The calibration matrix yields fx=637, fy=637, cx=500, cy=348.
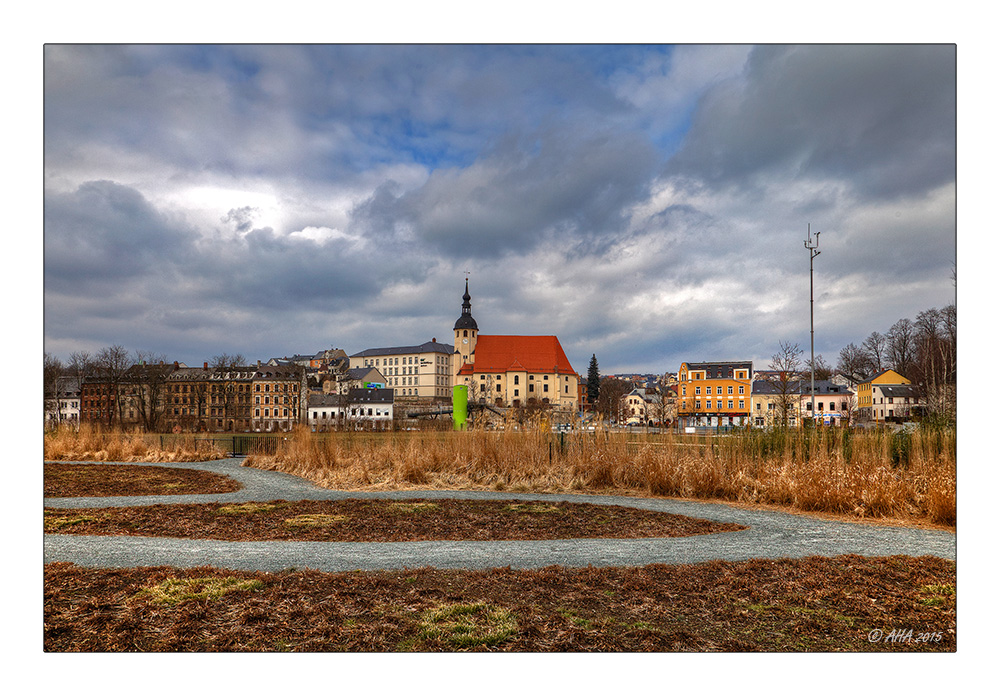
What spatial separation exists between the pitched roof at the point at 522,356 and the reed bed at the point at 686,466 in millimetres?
74506

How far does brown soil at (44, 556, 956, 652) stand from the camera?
11.3 feet

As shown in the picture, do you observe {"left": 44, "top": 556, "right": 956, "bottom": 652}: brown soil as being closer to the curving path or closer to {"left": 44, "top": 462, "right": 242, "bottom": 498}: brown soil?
the curving path

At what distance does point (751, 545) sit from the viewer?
6.25 m

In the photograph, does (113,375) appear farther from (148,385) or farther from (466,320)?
(466,320)

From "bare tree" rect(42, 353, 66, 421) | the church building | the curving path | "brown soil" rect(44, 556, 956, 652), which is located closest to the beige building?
the church building

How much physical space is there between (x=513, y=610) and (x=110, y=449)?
18314mm

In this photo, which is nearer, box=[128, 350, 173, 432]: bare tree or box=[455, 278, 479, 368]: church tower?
box=[128, 350, 173, 432]: bare tree

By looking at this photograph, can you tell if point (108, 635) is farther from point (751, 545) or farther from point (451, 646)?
point (751, 545)

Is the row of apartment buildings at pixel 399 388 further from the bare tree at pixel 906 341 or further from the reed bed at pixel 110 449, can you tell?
the bare tree at pixel 906 341

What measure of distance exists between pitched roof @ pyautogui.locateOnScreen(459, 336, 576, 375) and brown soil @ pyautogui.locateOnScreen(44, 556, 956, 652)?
83772mm

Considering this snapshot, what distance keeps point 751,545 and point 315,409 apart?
3216 inches

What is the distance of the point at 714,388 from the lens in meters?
78.9

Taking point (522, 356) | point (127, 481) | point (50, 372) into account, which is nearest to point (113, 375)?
point (127, 481)

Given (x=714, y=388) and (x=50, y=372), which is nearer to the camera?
(x=50, y=372)
